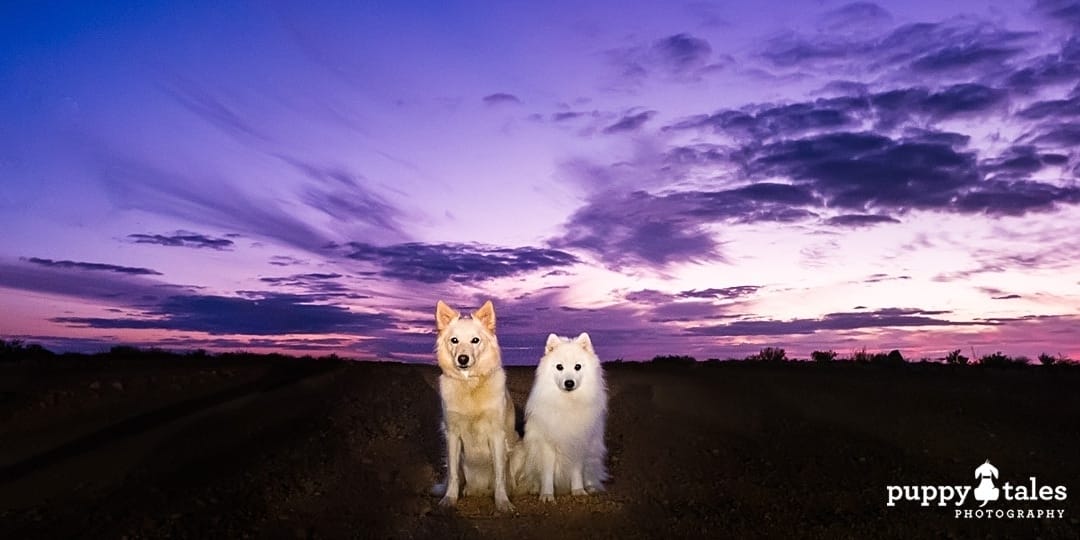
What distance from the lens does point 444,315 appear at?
9.68 meters

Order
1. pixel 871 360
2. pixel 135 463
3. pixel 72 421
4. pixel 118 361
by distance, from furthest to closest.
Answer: pixel 871 360 < pixel 118 361 < pixel 72 421 < pixel 135 463

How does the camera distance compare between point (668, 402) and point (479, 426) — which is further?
point (668, 402)

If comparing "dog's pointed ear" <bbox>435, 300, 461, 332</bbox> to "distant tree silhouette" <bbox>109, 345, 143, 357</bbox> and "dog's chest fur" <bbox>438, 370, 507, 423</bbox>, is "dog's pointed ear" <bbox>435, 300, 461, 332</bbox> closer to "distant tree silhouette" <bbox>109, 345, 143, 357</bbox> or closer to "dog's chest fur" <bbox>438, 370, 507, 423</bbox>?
"dog's chest fur" <bbox>438, 370, 507, 423</bbox>

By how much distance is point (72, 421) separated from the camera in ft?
44.8

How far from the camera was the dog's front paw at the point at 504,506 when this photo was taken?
9664 mm

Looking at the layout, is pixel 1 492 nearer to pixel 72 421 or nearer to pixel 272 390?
pixel 72 421

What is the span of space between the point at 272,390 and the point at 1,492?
21.3 ft

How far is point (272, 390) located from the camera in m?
16.5

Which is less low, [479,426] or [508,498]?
[479,426]

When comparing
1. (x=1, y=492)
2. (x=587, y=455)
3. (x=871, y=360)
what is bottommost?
(x=1, y=492)

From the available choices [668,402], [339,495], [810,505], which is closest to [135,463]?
[339,495]

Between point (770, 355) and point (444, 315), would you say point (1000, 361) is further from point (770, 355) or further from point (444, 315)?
point (444, 315)

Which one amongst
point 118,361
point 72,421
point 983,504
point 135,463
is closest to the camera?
point 983,504

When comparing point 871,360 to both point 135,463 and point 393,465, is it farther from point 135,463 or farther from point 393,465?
point 135,463
